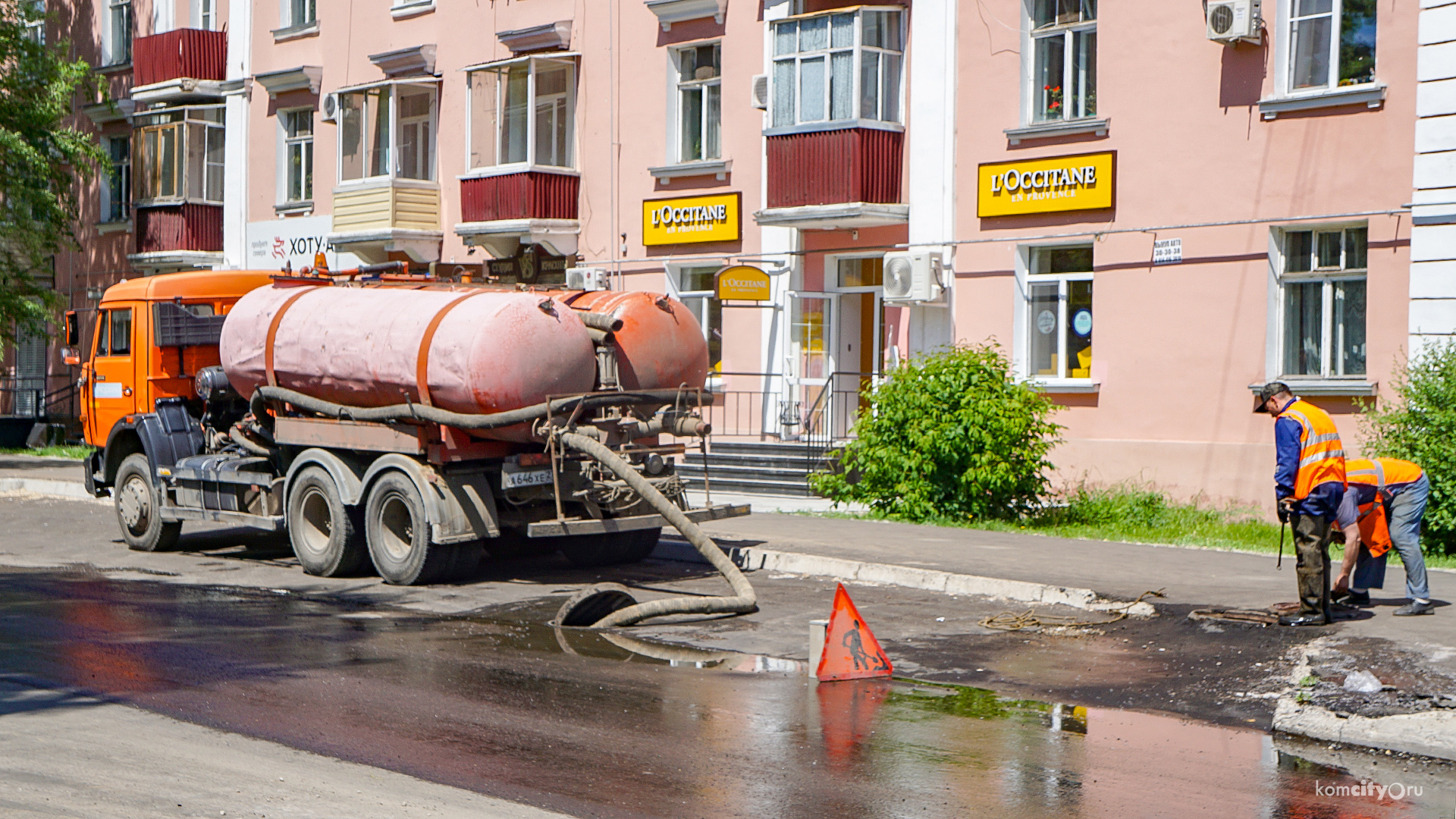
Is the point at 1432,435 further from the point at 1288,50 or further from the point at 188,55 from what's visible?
the point at 188,55

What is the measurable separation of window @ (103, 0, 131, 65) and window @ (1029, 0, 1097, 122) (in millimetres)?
22391

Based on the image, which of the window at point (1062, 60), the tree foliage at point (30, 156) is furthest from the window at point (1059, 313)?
the tree foliage at point (30, 156)

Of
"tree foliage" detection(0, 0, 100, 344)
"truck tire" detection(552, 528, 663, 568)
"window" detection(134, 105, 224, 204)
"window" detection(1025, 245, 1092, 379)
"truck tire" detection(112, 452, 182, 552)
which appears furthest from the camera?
"window" detection(134, 105, 224, 204)

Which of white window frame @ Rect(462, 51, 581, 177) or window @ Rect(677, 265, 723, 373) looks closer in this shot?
window @ Rect(677, 265, 723, 373)

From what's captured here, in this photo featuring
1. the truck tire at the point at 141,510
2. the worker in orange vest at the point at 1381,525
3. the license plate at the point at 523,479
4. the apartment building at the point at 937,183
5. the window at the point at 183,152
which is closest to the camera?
the worker in orange vest at the point at 1381,525

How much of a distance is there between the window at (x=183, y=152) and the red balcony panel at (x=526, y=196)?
937 centimetres

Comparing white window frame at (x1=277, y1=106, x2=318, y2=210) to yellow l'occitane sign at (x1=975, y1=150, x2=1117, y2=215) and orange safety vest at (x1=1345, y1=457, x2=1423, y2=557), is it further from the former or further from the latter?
orange safety vest at (x1=1345, y1=457, x2=1423, y2=557)

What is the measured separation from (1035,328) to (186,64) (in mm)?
20035

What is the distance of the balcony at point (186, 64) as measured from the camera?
31266 mm

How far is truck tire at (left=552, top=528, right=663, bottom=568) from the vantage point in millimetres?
13664

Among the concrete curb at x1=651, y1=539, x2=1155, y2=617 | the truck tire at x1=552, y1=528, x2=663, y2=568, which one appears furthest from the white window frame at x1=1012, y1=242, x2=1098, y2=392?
the truck tire at x1=552, y1=528, x2=663, y2=568

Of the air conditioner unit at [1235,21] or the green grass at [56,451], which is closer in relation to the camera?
the air conditioner unit at [1235,21]

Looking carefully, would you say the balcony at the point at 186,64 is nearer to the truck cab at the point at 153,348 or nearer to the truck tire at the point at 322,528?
the truck cab at the point at 153,348

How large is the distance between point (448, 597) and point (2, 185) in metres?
20.7
